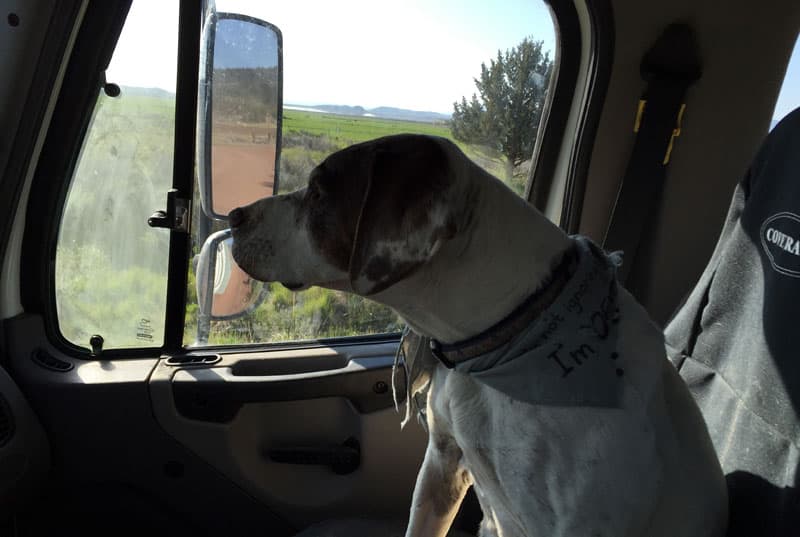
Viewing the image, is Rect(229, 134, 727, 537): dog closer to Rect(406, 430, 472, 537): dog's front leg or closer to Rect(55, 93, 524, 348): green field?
Rect(406, 430, 472, 537): dog's front leg

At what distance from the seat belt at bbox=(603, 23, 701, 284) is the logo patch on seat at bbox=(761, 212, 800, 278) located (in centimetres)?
85

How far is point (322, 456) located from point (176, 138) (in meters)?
1.18

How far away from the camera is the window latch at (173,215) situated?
75.9 inches

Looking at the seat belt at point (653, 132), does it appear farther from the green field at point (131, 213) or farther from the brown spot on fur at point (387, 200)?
the brown spot on fur at point (387, 200)

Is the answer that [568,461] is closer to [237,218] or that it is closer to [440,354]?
[440,354]

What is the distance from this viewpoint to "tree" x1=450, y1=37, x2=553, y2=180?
2.18 m

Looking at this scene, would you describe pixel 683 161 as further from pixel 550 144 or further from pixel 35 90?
pixel 35 90

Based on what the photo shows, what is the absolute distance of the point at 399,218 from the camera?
114 cm

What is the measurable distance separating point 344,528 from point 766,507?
118cm

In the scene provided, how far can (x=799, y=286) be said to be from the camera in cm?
115

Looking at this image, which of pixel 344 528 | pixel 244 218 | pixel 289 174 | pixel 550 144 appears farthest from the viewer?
pixel 550 144

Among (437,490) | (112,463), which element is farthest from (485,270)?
(112,463)

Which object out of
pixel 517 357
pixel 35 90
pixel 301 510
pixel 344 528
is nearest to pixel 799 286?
pixel 517 357

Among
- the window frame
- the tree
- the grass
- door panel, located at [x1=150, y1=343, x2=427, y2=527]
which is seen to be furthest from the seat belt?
door panel, located at [x1=150, y1=343, x2=427, y2=527]
